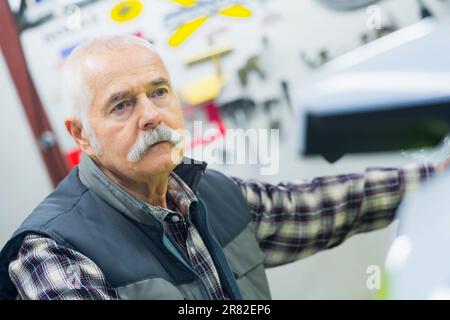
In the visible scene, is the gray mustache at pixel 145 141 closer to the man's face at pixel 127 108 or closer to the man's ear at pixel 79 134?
the man's face at pixel 127 108

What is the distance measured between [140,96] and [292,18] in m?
0.49

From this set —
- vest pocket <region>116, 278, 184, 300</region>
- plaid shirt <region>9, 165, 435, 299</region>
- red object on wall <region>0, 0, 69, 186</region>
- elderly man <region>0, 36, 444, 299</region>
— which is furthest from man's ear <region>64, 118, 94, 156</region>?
vest pocket <region>116, 278, 184, 300</region>

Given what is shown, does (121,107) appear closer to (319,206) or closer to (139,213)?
(139,213)

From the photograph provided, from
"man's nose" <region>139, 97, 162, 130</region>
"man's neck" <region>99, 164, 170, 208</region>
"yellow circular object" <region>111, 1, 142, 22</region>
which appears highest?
"yellow circular object" <region>111, 1, 142, 22</region>

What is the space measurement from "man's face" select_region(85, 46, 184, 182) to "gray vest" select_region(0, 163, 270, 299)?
101 millimetres

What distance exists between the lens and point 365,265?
4.79 ft

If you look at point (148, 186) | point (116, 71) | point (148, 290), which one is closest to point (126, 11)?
point (116, 71)

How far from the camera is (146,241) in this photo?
1.19m

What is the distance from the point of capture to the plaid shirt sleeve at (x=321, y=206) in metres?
1.39

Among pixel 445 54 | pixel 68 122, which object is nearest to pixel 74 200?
pixel 68 122

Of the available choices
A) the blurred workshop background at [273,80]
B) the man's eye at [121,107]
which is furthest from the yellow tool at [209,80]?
the man's eye at [121,107]

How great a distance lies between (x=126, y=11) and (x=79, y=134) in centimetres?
36

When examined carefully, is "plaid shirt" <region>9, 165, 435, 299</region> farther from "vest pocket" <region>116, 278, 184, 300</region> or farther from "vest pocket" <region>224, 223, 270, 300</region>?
"vest pocket" <region>116, 278, 184, 300</region>

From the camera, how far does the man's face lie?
3.88 feet
